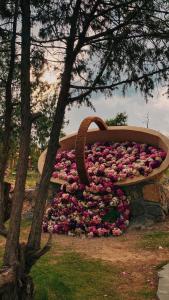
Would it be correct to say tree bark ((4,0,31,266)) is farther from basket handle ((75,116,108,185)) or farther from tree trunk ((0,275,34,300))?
basket handle ((75,116,108,185))

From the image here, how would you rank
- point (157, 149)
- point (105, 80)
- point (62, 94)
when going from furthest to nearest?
point (157, 149)
point (105, 80)
point (62, 94)

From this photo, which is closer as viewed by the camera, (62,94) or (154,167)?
(62,94)

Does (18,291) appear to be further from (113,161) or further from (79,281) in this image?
(113,161)

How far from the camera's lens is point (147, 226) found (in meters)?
13.0

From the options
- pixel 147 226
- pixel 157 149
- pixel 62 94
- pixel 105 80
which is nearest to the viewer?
pixel 62 94

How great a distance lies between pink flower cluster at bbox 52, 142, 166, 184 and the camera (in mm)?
13648

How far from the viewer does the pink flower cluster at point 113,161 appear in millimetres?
13648

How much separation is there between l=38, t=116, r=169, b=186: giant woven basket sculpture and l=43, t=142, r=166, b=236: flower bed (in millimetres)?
240

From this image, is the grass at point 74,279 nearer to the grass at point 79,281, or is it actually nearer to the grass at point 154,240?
the grass at point 79,281

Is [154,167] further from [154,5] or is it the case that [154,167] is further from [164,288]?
[154,5]

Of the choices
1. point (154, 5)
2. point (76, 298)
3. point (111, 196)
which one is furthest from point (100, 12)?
point (111, 196)

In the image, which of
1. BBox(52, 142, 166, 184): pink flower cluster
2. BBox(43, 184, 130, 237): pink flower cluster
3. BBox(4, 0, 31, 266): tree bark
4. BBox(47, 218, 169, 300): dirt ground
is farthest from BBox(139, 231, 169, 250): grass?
BBox(4, 0, 31, 266): tree bark

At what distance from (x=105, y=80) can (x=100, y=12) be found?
1.02 m

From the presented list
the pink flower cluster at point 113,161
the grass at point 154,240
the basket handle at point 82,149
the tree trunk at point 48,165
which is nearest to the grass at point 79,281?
the tree trunk at point 48,165
